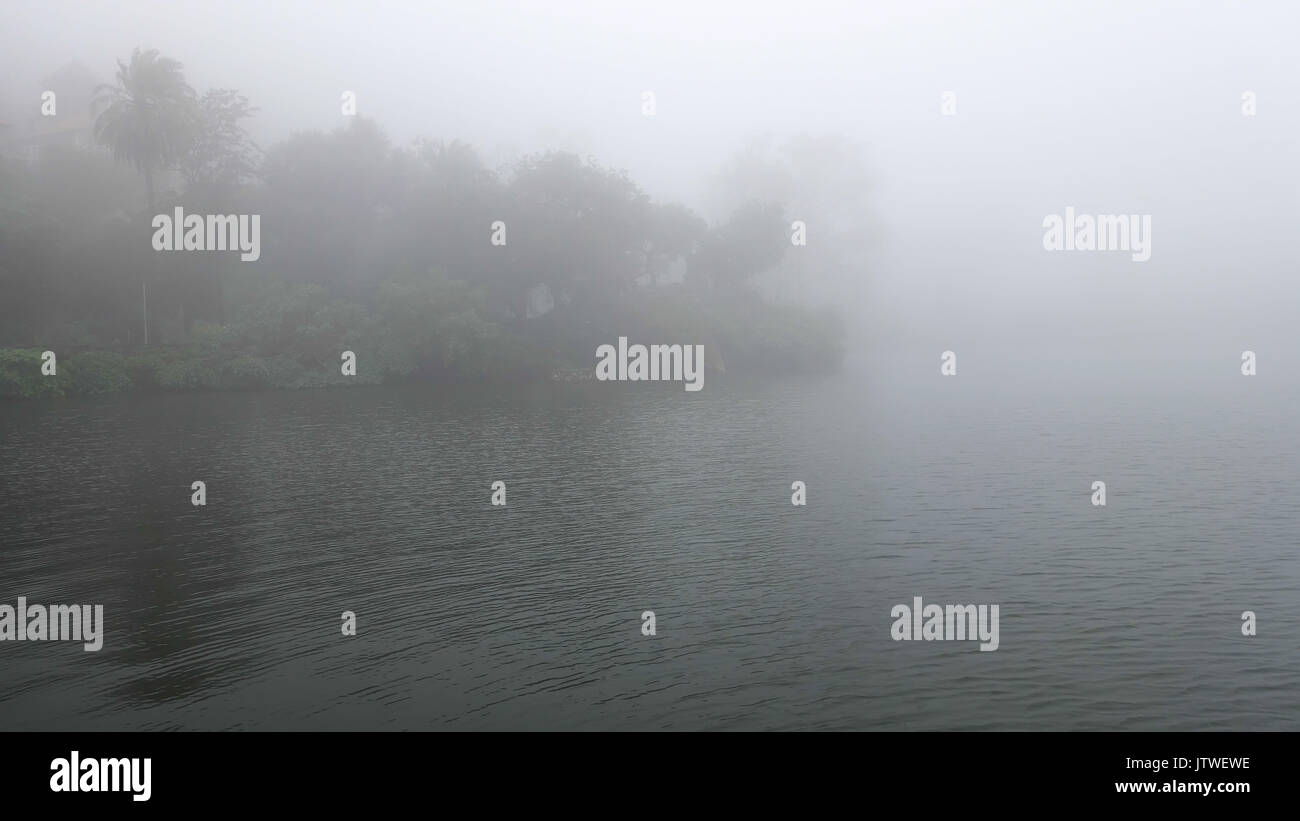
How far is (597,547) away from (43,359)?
55556 millimetres

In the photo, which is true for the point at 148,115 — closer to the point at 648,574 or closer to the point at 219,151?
the point at 219,151

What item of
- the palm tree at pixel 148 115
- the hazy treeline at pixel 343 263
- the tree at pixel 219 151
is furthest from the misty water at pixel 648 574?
the tree at pixel 219 151

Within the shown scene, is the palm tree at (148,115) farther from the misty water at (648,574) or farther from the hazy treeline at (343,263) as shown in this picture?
the misty water at (648,574)

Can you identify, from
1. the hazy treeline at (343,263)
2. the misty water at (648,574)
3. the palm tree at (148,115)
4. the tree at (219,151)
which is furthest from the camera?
the tree at (219,151)

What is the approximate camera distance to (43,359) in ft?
215

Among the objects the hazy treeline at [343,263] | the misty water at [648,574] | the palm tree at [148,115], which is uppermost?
the palm tree at [148,115]

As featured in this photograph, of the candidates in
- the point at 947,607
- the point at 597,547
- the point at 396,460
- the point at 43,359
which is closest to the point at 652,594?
the point at 597,547

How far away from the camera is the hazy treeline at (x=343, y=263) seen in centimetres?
7931

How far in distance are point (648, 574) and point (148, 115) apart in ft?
260

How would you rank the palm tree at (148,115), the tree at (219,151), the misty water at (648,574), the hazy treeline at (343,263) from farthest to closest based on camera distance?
the tree at (219,151) < the palm tree at (148,115) < the hazy treeline at (343,263) < the misty water at (648,574)

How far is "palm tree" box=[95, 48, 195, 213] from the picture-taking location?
84.0 m

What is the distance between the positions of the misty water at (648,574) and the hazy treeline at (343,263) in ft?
105

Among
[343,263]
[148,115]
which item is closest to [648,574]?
[148,115]
